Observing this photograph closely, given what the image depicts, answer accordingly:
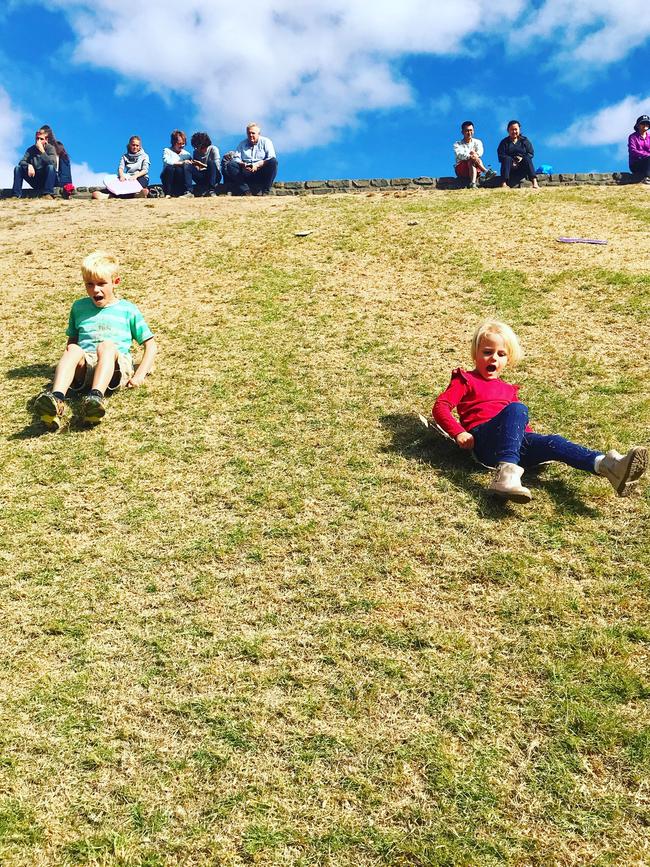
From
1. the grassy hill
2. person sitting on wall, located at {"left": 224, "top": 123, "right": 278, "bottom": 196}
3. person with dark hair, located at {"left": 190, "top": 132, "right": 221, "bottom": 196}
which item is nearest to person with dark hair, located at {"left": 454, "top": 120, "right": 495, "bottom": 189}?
person sitting on wall, located at {"left": 224, "top": 123, "right": 278, "bottom": 196}

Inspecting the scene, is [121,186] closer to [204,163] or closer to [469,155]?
[204,163]

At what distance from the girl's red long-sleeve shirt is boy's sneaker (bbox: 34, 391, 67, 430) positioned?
3.52 metres

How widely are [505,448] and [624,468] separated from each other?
0.87m

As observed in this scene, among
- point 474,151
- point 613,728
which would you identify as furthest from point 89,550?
point 474,151

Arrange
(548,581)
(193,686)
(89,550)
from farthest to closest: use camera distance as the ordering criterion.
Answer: (89,550), (548,581), (193,686)

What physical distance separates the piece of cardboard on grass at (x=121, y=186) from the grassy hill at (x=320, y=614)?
34.5ft

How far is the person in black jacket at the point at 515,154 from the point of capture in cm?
1733

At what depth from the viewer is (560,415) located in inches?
261

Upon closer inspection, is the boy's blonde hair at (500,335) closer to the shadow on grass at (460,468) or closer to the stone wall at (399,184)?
the shadow on grass at (460,468)

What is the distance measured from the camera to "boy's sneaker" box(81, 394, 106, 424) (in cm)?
647

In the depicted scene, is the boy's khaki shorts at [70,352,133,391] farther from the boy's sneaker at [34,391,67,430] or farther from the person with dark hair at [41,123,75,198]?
the person with dark hair at [41,123,75,198]

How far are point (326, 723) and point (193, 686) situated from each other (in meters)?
0.79

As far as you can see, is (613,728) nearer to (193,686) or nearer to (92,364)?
(193,686)

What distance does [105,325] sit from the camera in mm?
7242
